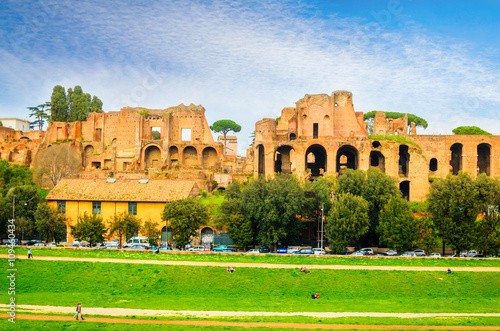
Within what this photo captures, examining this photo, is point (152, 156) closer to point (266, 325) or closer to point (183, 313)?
point (183, 313)

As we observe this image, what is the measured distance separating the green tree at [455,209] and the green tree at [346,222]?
5284 mm

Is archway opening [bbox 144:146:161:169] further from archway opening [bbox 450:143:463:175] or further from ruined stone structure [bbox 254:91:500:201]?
archway opening [bbox 450:143:463:175]

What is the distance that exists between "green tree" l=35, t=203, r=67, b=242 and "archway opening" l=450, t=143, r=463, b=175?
46147 millimetres

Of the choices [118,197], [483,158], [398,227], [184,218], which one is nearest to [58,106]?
[118,197]

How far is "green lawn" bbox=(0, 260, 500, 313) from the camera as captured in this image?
78.0 ft

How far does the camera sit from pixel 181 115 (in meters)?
66.6

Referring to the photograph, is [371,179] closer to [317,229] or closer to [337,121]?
[317,229]

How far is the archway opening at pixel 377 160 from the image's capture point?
57388mm

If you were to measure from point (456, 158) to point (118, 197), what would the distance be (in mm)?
42001

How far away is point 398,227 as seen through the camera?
36906 mm

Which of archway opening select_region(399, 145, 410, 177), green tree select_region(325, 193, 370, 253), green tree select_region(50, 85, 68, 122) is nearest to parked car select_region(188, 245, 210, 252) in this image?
green tree select_region(325, 193, 370, 253)

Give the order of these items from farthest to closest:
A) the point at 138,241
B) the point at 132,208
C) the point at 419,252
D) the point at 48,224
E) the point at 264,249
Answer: the point at 132,208 → the point at 138,241 → the point at 48,224 → the point at 264,249 → the point at 419,252

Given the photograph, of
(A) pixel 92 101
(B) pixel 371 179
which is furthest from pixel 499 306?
(A) pixel 92 101

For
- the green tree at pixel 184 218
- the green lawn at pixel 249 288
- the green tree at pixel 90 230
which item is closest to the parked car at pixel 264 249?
the green tree at pixel 184 218
